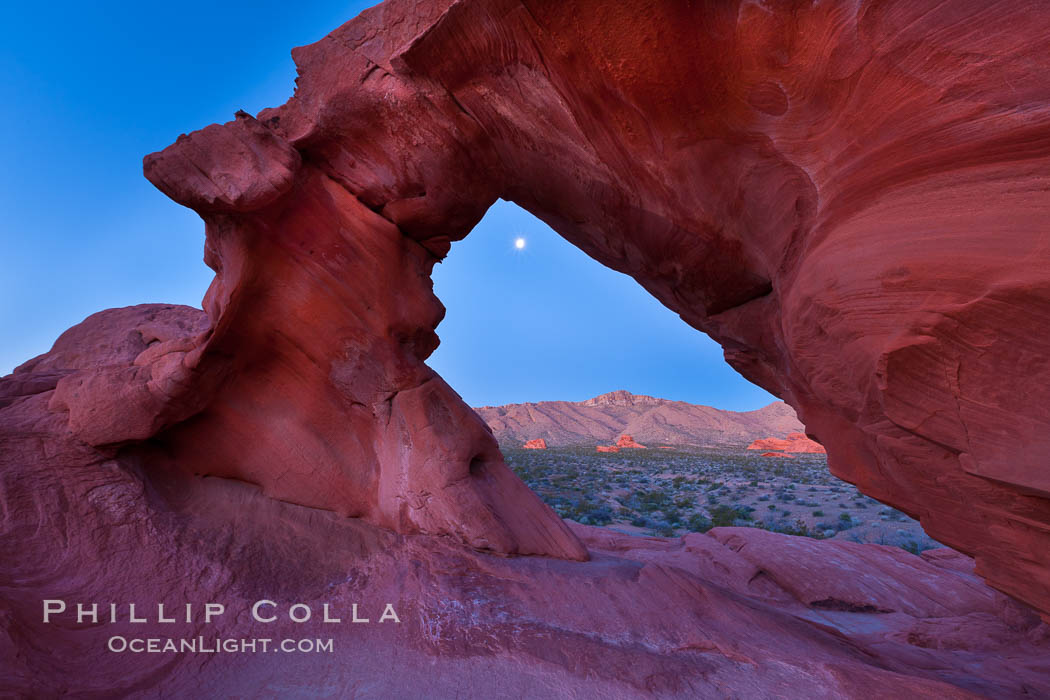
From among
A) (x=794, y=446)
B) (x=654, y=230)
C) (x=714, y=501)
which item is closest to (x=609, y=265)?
(x=654, y=230)

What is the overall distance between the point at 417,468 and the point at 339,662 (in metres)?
2.35

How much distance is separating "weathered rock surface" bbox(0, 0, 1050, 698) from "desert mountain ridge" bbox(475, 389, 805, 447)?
7109 centimetres

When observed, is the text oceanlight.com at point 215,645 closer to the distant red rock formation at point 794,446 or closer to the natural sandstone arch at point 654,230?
the natural sandstone arch at point 654,230

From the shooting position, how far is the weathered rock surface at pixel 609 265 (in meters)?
2.64

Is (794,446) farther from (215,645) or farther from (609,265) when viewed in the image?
(215,645)

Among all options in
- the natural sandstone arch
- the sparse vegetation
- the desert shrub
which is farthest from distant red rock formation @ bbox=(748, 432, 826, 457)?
the natural sandstone arch

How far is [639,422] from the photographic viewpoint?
91.6 m

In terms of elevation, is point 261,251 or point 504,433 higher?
point 504,433

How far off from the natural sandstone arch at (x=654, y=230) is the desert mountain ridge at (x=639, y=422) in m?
71.1

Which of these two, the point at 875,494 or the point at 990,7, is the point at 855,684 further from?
the point at 990,7

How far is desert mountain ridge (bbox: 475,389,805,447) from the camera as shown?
82.2 m

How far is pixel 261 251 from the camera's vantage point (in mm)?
5625

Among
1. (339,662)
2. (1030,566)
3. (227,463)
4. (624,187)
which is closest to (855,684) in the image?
(1030,566)

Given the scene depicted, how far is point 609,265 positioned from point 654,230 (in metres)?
2.08
